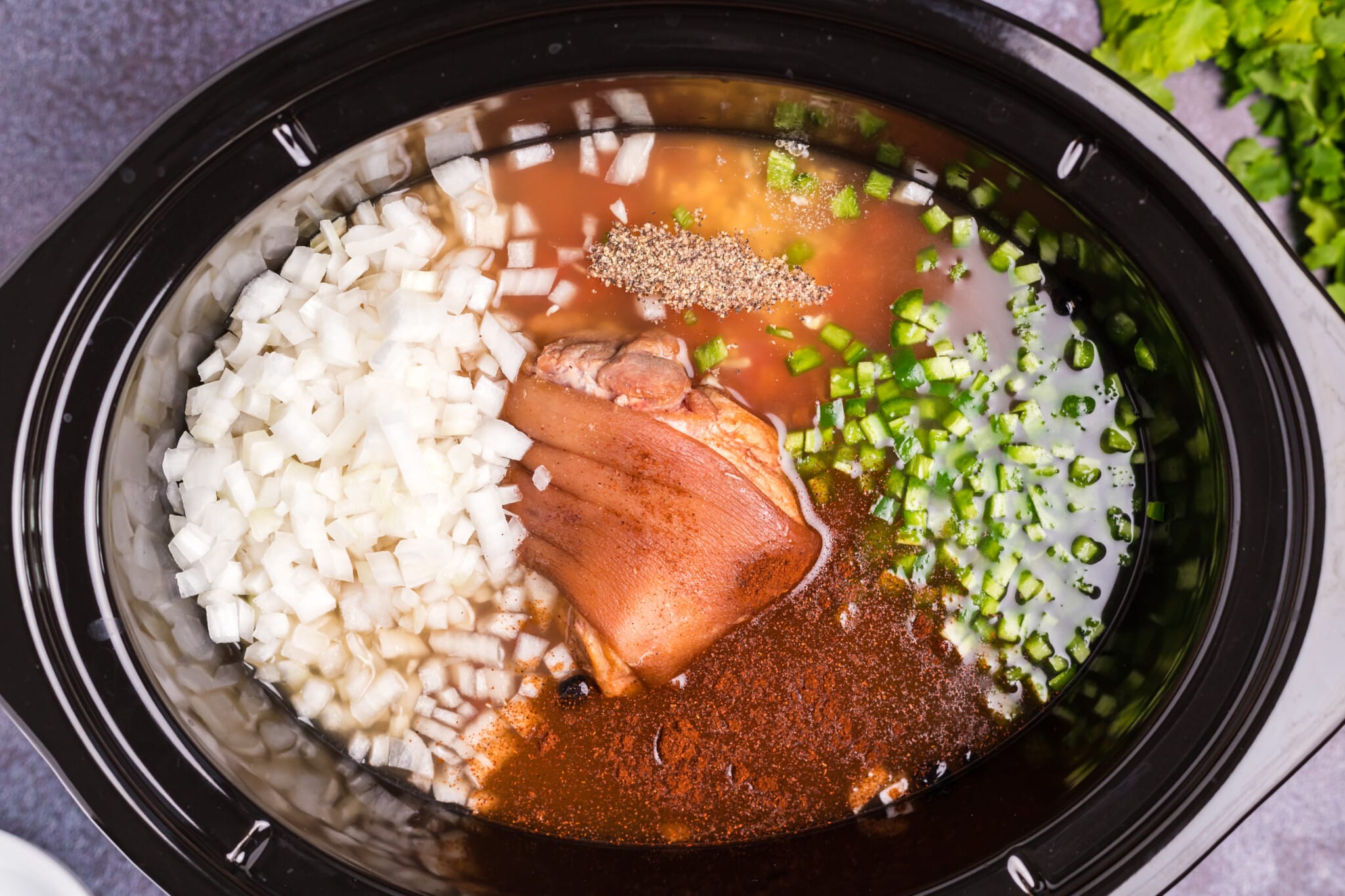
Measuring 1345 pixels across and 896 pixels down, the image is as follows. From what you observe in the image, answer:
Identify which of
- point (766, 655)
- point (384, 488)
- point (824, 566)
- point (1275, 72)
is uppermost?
point (1275, 72)

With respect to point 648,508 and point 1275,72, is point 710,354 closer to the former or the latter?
point 648,508

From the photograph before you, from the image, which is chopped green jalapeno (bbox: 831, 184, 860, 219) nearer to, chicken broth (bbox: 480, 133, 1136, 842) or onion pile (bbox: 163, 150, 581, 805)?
chicken broth (bbox: 480, 133, 1136, 842)

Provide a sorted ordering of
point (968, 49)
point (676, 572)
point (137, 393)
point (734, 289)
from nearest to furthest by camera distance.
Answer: point (968, 49) < point (137, 393) < point (676, 572) < point (734, 289)

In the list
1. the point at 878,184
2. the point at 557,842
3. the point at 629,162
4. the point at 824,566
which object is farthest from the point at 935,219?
the point at 557,842

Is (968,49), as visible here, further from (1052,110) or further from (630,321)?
(630,321)

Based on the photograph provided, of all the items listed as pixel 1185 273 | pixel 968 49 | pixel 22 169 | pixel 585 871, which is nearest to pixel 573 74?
pixel 968 49

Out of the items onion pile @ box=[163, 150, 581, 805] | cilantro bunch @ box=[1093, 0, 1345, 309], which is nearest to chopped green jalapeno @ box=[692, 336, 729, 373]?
onion pile @ box=[163, 150, 581, 805]
